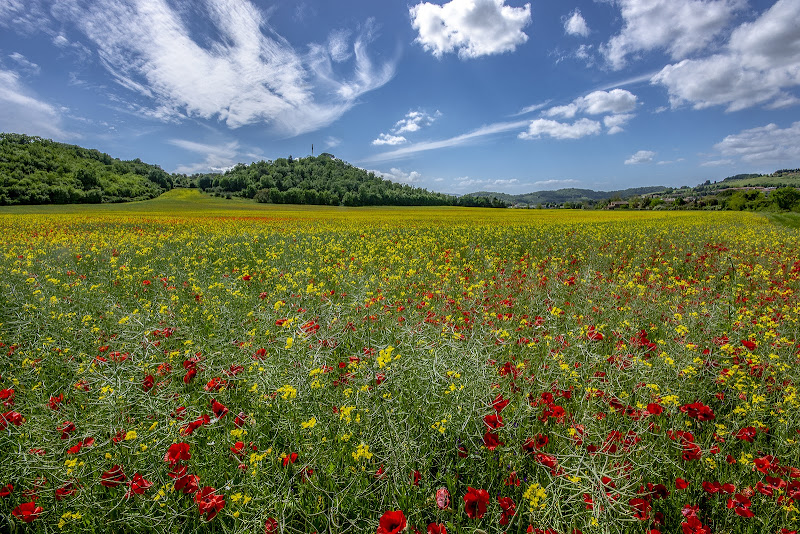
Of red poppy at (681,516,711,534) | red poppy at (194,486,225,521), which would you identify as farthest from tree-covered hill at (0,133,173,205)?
red poppy at (681,516,711,534)

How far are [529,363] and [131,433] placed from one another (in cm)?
325

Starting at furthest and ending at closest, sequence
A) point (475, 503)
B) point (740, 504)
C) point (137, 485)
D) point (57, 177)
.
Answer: point (57, 177) → point (740, 504) → point (137, 485) → point (475, 503)

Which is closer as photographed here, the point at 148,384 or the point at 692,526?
the point at 692,526

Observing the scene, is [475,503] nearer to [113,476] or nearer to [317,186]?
[113,476]

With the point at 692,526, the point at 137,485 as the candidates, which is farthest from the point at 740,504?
the point at 137,485

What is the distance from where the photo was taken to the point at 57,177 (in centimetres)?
6197

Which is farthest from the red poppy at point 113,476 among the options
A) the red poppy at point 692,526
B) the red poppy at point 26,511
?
the red poppy at point 692,526

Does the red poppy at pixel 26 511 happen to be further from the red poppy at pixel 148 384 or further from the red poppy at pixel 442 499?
the red poppy at pixel 442 499

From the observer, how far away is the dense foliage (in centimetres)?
7831

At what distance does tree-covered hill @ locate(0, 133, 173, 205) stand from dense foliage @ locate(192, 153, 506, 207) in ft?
66.6

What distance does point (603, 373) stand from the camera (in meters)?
3.27

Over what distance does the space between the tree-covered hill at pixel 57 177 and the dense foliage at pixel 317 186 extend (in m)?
20.3

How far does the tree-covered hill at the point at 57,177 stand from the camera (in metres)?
53.9

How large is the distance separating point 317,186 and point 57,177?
2024 inches
